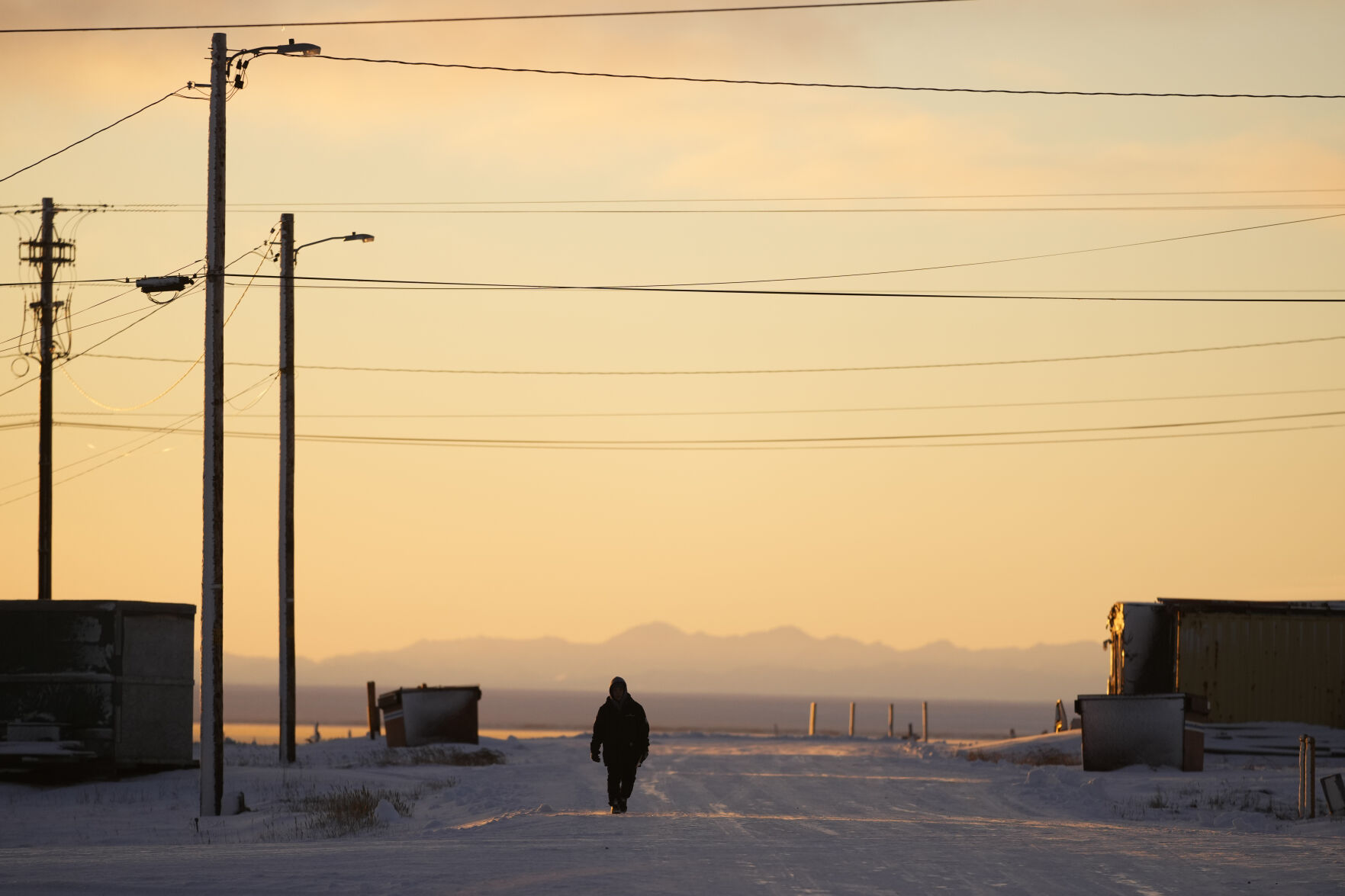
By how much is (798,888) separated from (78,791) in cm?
1751

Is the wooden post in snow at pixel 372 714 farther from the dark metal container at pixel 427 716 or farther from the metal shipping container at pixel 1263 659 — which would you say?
the metal shipping container at pixel 1263 659

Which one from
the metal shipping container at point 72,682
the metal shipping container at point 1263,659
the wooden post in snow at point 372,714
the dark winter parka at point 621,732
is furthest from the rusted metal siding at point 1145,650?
the metal shipping container at point 72,682

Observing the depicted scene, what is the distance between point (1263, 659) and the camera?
37375 mm

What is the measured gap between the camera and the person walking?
21438mm

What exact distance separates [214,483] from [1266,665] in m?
25.2

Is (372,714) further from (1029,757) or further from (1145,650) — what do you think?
(1145,650)

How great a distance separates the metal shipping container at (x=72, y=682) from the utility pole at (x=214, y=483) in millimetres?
4520

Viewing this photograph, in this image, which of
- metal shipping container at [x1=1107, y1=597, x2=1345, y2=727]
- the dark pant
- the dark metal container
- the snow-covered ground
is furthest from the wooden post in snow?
the dark pant

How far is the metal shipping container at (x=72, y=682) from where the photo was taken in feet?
91.4

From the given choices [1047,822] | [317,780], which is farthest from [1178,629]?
[317,780]

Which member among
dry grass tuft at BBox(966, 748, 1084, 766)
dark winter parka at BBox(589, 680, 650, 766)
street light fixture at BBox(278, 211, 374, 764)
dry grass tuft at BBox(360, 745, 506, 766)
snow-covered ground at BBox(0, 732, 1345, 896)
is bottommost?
dry grass tuft at BBox(966, 748, 1084, 766)

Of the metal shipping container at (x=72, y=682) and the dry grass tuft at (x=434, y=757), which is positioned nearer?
the metal shipping container at (x=72, y=682)

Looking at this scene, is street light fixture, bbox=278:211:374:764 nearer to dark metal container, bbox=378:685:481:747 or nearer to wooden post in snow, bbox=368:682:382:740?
dark metal container, bbox=378:685:481:747

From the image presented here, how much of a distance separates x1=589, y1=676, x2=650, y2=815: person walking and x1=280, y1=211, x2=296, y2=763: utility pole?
540 inches
